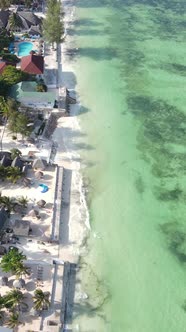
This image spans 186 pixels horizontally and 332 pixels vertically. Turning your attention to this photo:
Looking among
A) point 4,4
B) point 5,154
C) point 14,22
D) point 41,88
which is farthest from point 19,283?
point 4,4

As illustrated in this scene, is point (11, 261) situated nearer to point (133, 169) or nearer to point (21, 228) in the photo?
point (21, 228)

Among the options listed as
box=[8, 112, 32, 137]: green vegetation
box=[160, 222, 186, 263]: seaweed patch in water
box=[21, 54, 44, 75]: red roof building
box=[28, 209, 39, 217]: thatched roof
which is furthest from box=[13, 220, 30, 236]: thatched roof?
box=[21, 54, 44, 75]: red roof building

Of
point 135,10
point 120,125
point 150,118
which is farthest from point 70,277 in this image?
point 135,10

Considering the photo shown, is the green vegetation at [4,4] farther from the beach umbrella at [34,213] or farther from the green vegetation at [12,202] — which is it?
the beach umbrella at [34,213]

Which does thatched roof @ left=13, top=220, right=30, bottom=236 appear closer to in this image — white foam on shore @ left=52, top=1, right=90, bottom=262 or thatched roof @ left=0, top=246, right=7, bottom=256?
thatched roof @ left=0, top=246, right=7, bottom=256

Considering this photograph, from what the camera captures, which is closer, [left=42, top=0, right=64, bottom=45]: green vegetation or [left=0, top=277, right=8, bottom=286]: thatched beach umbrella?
[left=0, top=277, right=8, bottom=286]: thatched beach umbrella

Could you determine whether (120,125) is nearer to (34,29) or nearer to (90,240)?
(90,240)
